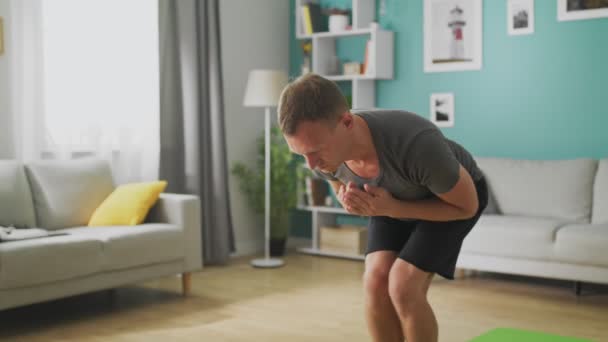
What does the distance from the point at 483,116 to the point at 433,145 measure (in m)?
3.58

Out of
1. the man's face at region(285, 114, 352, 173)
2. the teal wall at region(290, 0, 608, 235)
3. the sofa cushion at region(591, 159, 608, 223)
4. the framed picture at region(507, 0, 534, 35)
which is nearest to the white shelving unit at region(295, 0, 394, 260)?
the teal wall at region(290, 0, 608, 235)

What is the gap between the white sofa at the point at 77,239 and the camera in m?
3.71

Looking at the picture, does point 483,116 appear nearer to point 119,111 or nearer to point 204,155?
point 204,155

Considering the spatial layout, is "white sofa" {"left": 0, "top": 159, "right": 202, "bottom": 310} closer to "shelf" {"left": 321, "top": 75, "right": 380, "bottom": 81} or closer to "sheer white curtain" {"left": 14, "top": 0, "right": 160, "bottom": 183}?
"sheer white curtain" {"left": 14, "top": 0, "right": 160, "bottom": 183}

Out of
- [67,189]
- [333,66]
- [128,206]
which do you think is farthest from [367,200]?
[333,66]

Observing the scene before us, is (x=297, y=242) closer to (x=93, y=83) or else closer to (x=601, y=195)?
(x=93, y=83)

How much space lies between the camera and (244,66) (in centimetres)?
615

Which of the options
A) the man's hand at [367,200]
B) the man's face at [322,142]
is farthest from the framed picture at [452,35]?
the man's face at [322,142]

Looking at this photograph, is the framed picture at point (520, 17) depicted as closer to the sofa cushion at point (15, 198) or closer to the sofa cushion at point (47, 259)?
the sofa cushion at point (47, 259)

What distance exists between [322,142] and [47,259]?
7.50ft

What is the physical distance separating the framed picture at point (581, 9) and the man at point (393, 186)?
9.87 ft

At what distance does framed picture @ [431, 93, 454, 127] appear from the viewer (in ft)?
18.5

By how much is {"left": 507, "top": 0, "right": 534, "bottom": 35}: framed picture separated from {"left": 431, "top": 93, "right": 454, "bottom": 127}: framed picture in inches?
25.0

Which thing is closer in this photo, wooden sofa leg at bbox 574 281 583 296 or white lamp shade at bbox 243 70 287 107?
wooden sofa leg at bbox 574 281 583 296
